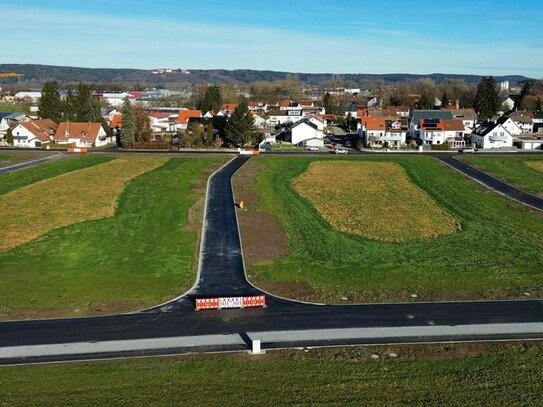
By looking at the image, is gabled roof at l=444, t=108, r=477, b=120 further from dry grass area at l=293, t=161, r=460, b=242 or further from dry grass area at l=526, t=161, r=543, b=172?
dry grass area at l=293, t=161, r=460, b=242

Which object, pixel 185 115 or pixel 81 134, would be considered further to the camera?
pixel 185 115

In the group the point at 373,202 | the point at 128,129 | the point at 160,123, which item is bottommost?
the point at 373,202

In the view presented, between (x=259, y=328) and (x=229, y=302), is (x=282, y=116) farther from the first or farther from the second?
(x=259, y=328)

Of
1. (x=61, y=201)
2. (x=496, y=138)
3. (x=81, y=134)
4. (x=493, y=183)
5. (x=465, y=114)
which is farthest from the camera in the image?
(x=465, y=114)

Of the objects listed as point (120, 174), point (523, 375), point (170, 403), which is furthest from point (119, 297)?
point (120, 174)

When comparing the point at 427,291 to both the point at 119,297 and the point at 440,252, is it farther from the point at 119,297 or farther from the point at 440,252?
the point at 119,297

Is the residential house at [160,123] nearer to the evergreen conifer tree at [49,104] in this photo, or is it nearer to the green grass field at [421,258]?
the evergreen conifer tree at [49,104]

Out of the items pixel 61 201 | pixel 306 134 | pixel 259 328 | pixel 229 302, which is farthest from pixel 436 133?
pixel 259 328
